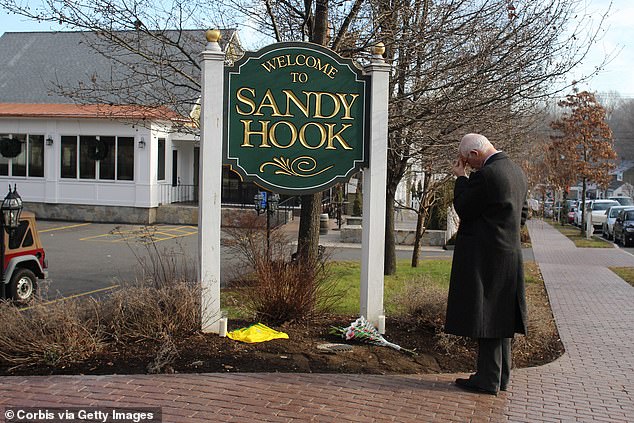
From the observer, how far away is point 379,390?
19.1 ft

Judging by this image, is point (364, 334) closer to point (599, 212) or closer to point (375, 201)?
point (375, 201)

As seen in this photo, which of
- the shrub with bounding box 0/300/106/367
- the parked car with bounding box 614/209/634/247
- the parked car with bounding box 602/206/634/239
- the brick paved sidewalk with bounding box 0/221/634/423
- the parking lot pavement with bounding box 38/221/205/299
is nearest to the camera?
the brick paved sidewalk with bounding box 0/221/634/423

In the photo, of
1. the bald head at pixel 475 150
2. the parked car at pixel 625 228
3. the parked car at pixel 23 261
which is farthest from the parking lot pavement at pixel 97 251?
the parked car at pixel 625 228

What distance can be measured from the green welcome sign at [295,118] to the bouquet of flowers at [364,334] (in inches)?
58.7

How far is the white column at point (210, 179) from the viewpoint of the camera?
712 centimetres

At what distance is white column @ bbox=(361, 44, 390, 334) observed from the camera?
7559 mm

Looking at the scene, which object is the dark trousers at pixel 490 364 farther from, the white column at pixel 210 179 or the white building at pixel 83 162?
the white building at pixel 83 162

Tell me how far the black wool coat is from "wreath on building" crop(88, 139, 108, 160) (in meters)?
24.1

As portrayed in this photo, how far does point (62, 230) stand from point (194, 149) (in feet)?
28.1

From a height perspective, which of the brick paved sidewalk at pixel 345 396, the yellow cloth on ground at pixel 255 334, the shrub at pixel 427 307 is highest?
the shrub at pixel 427 307

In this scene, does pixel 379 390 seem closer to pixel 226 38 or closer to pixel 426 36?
pixel 426 36

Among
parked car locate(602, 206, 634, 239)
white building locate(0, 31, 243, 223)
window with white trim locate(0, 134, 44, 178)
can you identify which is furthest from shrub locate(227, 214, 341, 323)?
parked car locate(602, 206, 634, 239)

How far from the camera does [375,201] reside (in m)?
7.60

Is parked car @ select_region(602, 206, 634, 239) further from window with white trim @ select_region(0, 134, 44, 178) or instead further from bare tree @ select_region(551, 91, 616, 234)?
window with white trim @ select_region(0, 134, 44, 178)
